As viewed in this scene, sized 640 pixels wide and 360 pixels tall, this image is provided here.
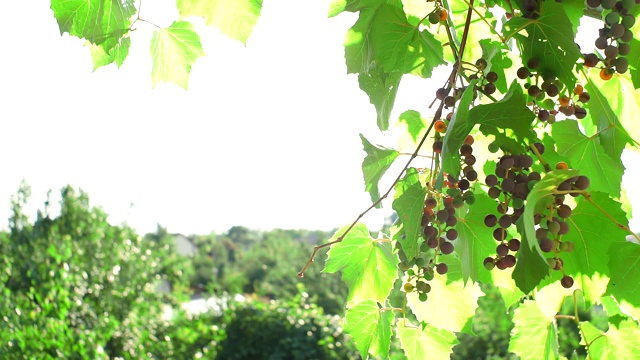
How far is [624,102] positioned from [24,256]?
21.5 feet

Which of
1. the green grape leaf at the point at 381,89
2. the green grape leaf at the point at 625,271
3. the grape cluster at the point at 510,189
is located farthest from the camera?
the green grape leaf at the point at 381,89

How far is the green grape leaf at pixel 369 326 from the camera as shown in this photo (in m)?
1.31

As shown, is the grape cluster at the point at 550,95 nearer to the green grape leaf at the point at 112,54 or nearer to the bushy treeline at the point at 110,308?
the green grape leaf at the point at 112,54

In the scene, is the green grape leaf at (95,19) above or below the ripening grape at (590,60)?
above

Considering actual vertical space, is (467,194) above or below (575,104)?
below

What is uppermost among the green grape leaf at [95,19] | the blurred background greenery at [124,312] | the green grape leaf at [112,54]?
the green grape leaf at [95,19]

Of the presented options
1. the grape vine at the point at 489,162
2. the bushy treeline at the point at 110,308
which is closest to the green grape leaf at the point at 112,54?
the grape vine at the point at 489,162

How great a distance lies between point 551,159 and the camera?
3.55 feet

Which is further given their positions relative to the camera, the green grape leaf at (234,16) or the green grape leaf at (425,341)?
the green grape leaf at (425,341)

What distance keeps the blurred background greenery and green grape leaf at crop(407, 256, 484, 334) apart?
3744 mm

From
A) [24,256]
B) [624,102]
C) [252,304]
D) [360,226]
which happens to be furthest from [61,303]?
[624,102]

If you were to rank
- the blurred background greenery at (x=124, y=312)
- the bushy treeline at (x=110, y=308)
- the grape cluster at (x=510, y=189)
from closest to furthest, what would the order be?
the grape cluster at (x=510, y=189) < the blurred background greenery at (x=124, y=312) < the bushy treeline at (x=110, y=308)

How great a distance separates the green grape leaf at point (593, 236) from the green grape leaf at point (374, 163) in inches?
12.9

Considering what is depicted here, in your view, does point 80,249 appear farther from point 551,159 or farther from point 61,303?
point 551,159
